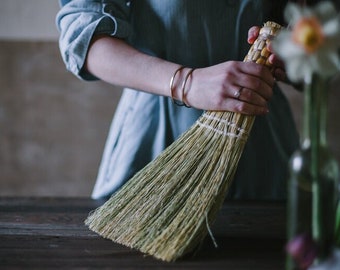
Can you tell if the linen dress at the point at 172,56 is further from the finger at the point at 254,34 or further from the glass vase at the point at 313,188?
the glass vase at the point at 313,188

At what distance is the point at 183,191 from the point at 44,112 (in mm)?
1838

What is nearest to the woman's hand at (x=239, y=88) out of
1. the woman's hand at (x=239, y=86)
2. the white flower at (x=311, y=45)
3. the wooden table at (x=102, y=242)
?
the woman's hand at (x=239, y=86)

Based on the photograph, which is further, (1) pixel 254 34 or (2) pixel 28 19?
(2) pixel 28 19

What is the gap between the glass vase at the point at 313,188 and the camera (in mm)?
725

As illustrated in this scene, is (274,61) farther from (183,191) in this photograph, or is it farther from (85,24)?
(85,24)

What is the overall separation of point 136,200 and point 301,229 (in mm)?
373

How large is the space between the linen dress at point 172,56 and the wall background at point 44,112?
133 centimetres

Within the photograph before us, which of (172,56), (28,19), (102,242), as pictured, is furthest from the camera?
(28,19)

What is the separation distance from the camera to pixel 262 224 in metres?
1.16

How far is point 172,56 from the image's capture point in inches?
53.3

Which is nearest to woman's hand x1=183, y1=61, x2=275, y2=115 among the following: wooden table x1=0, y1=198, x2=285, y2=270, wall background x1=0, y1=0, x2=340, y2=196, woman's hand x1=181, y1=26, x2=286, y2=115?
woman's hand x1=181, y1=26, x2=286, y2=115

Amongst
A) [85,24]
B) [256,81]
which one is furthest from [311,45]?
[85,24]

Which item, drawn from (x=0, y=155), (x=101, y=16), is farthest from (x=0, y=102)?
(x=101, y=16)

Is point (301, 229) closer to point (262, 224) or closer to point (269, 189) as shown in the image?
point (262, 224)
